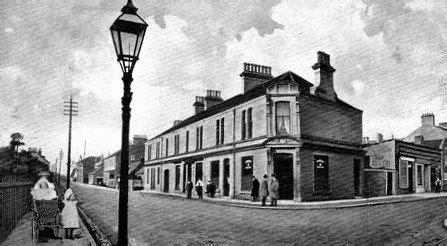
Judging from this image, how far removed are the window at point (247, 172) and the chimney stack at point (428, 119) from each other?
31.6 meters

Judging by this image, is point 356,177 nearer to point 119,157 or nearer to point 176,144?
point 176,144

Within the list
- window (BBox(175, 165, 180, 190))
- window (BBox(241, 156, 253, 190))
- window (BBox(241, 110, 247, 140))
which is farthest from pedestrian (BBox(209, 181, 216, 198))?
window (BBox(175, 165, 180, 190))

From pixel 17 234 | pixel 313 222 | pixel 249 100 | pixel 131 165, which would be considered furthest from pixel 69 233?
pixel 131 165

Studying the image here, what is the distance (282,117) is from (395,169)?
44.5 feet

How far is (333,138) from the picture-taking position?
26.5 metres

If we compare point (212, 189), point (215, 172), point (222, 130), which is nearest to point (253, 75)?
point (222, 130)

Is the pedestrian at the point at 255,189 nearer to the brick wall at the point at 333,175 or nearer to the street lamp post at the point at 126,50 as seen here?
the brick wall at the point at 333,175

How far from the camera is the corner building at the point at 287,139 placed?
2345cm

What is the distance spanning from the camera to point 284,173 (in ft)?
77.7

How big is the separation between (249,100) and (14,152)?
31087mm

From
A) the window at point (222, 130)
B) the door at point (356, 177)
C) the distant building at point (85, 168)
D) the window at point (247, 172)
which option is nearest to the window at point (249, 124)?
the window at point (247, 172)

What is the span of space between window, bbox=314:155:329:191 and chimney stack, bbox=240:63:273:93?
8.64 meters

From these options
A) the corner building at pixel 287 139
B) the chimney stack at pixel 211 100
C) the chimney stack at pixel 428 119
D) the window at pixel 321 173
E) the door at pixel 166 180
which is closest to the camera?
the corner building at pixel 287 139

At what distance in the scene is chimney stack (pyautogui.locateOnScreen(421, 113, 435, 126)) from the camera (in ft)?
152
